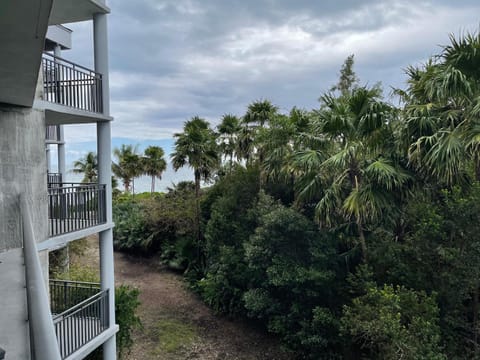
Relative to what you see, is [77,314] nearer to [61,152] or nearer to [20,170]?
[20,170]

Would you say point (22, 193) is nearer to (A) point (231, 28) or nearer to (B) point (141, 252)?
(A) point (231, 28)

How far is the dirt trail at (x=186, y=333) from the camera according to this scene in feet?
35.1

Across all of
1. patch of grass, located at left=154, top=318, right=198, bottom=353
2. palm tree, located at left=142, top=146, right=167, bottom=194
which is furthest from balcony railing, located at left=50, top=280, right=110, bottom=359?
palm tree, located at left=142, top=146, right=167, bottom=194

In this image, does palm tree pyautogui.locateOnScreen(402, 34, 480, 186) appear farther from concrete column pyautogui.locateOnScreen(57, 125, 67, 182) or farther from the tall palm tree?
concrete column pyautogui.locateOnScreen(57, 125, 67, 182)

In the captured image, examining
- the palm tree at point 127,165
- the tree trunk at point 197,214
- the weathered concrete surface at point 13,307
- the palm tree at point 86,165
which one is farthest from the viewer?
the palm tree at point 127,165

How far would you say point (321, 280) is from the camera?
9141 mm

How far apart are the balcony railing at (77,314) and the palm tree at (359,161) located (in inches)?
236

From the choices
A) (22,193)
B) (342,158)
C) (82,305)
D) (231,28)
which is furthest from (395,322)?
(231,28)

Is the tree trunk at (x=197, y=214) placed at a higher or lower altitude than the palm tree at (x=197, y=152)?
lower

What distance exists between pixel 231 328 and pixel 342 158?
842 cm

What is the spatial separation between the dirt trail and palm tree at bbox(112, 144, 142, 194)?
1365cm

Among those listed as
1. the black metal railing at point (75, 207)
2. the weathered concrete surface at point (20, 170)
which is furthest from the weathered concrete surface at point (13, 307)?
the black metal railing at point (75, 207)

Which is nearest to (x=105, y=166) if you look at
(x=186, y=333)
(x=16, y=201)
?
(x=16, y=201)

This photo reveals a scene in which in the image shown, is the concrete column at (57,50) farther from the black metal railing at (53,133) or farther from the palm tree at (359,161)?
the palm tree at (359,161)
